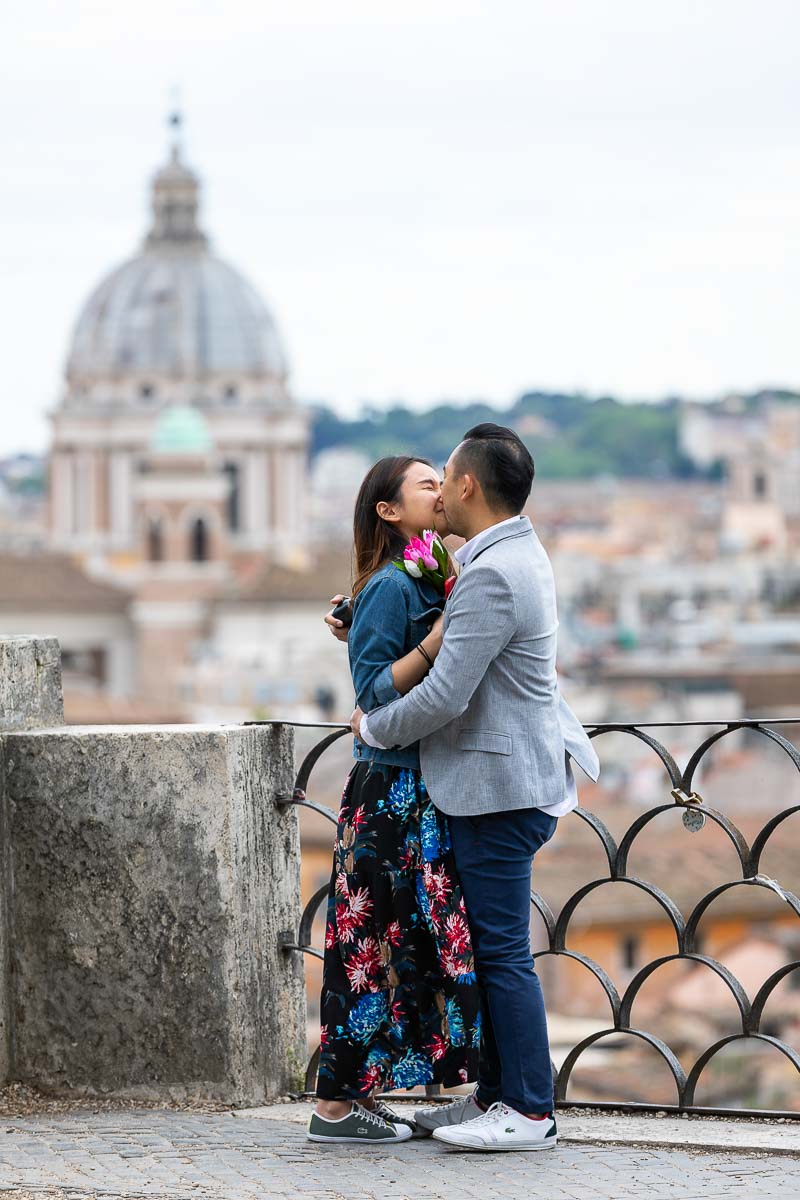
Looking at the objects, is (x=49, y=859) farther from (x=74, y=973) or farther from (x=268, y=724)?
(x=268, y=724)

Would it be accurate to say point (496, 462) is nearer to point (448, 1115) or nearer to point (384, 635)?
point (384, 635)

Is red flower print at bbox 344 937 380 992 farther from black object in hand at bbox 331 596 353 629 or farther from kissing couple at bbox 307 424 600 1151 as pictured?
black object in hand at bbox 331 596 353 629

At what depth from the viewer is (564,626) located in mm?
68750

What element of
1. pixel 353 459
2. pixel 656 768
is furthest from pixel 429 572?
pixel 353 459

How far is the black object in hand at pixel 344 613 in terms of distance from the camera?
10.8 feet

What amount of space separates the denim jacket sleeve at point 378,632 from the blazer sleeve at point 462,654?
0.06m

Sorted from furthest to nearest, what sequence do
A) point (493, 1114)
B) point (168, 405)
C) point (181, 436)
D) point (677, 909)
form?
point (168, 405), point (181, 436), point (677, 909), point (493, 1114)

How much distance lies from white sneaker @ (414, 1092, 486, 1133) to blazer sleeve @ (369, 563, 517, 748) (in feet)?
1.87

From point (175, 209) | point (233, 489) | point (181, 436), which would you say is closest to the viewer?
point (181, 436)

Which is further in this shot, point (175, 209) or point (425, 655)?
point (175, 209)

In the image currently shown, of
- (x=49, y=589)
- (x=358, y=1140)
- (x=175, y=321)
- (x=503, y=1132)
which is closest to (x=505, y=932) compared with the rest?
(x=503, y=1132)

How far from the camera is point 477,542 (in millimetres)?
3135

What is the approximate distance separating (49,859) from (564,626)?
65.5 meters

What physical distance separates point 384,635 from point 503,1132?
711 millimetres
